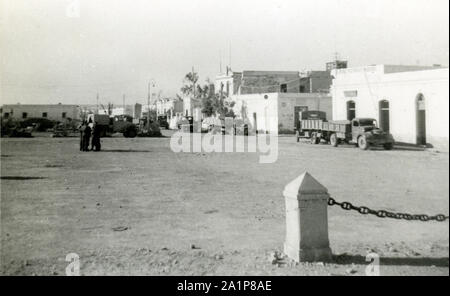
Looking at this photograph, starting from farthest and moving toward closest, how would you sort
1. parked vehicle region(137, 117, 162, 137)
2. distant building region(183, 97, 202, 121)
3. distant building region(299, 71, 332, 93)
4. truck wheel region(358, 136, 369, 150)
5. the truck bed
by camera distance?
distant building region(183, 97, 202, 121)
distant building region(299, 71, 332, 93)
parked vehicle region(137, 117, 162, 137)
the truck bed
truck wheel region(358, 136, 369, 150)

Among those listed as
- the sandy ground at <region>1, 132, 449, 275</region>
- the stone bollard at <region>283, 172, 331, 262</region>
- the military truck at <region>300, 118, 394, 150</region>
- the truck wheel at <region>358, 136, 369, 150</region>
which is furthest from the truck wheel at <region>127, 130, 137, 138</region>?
the stone bollard at <region>283, 172, 331, 262</region>

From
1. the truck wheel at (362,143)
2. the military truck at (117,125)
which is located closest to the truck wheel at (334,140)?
the truck wheel at (362,143)

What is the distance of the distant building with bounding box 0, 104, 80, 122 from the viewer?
65562mm

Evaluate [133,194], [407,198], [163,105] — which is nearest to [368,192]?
[407,198]

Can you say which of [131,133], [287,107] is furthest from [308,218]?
[287,107]

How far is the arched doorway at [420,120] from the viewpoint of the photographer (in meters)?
22.2

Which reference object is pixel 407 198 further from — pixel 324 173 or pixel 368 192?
pixel 324 173

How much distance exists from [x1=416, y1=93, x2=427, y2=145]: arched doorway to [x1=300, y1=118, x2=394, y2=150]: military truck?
61.4 inches

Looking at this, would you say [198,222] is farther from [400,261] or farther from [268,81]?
[268,81]

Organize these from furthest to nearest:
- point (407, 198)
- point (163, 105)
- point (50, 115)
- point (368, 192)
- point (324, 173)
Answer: point (163, 105) < point (50, 115) < point (324, 173) < point (368, 192) < point (407, 198)

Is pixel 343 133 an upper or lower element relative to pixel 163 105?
lower

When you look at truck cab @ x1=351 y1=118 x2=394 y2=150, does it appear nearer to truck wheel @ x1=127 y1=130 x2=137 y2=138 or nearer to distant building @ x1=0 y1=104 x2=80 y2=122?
truck wheel @ x1=127 y1=130 x2=137 y2=138

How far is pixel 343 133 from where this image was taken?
23.8 metres
